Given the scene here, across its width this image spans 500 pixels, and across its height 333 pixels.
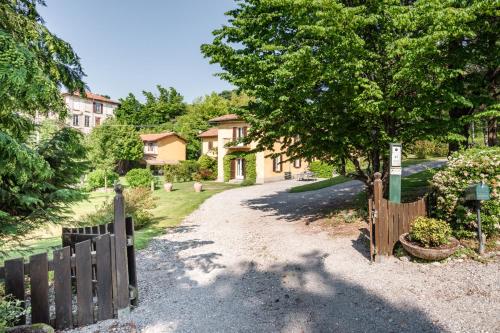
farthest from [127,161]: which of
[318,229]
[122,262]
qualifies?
[122,262]

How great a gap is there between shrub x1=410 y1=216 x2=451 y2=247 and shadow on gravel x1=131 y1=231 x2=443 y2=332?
1894mm

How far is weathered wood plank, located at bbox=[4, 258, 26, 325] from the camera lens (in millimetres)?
4609

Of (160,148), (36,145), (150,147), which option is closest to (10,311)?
(36,145)

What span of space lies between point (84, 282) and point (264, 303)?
9.41ft

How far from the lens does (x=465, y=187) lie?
7.14 meters

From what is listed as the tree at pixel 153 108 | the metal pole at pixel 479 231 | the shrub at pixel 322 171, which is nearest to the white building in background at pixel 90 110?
the tree at pixel 153 108

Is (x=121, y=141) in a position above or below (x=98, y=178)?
above

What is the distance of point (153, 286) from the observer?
654 cm

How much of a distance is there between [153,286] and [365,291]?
405 centimetres

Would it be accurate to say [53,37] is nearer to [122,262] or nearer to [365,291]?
[122,262]

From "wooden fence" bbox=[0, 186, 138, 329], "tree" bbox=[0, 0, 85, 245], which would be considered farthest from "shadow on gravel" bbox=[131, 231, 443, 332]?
"tree" bbox=[0, 0, 85, 245]

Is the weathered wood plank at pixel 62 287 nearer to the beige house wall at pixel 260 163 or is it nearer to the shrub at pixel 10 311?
the shrub at pixel 10 311

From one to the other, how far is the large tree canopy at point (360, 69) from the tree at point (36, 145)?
16.7 ft

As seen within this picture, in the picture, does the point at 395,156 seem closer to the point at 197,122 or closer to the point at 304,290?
the point at 304,290
